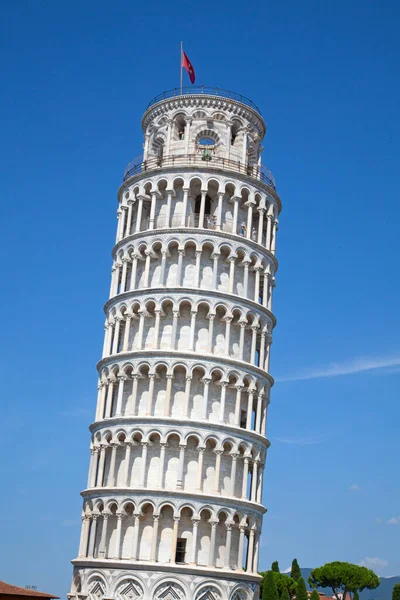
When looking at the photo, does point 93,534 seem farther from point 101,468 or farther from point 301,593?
point 301,593

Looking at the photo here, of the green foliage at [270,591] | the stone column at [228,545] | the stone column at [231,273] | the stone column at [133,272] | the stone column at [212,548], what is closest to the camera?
the stone column at [212,548]

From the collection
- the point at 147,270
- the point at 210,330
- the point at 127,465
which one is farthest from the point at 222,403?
the point at 147,270

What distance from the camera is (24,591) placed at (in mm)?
57500

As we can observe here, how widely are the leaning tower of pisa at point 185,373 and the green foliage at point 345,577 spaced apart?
5951cm

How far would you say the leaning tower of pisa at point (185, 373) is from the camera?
47.3 meters

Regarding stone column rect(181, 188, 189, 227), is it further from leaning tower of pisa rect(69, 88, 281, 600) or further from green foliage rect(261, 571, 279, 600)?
green foliage rect(261, 571, 279, 600)

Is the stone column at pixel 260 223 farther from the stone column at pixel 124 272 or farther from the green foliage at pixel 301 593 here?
the green foliage at pixel 301 593

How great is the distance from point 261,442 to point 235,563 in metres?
7.83

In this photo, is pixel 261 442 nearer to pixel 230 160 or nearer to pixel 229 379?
pixel 229 379

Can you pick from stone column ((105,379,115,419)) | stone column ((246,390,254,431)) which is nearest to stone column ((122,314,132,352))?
stone column ((105,379,115,419))

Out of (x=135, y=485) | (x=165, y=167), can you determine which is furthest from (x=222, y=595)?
(x=165, y=167)

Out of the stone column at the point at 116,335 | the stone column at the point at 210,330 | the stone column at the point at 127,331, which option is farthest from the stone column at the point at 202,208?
the stone column at the point at 116,335

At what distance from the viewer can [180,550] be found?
156 feet

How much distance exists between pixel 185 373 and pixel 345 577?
65777mm
